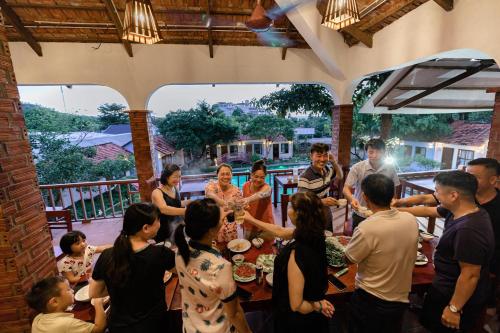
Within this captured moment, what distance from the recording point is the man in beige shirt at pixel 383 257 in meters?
1.33

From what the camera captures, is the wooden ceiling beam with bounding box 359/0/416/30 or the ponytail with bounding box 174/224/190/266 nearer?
the ponytail with bounding box 174/224/190/266

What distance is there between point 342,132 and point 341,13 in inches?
144

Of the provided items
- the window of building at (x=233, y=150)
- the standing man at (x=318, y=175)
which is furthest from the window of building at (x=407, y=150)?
the standing man at (x=318, y=175)

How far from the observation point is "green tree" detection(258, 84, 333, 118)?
21.9 feet

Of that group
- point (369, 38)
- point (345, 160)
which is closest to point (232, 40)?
point (369, 38)

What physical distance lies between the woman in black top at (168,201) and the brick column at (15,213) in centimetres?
96

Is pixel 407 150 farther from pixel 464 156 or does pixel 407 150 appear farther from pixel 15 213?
pixel 15 213

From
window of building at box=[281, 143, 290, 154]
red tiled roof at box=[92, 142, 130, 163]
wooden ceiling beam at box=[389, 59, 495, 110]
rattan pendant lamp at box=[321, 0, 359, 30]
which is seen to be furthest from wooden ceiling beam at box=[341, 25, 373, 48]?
Result: red tiled roof at box=[92, 142, 130, 163]

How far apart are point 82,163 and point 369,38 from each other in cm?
866

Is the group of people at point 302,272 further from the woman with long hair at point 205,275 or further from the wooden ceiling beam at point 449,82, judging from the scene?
the wooden ceiling beam at point 449,82

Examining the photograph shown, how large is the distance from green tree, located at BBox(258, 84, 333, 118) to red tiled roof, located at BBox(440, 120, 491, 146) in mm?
6009

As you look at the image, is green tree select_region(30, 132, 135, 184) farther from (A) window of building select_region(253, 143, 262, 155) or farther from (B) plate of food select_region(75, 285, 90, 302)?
(B) plate of food select_region(75, 285, 90, 302)

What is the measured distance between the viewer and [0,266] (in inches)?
60.8

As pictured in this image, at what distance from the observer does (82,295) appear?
159cm
